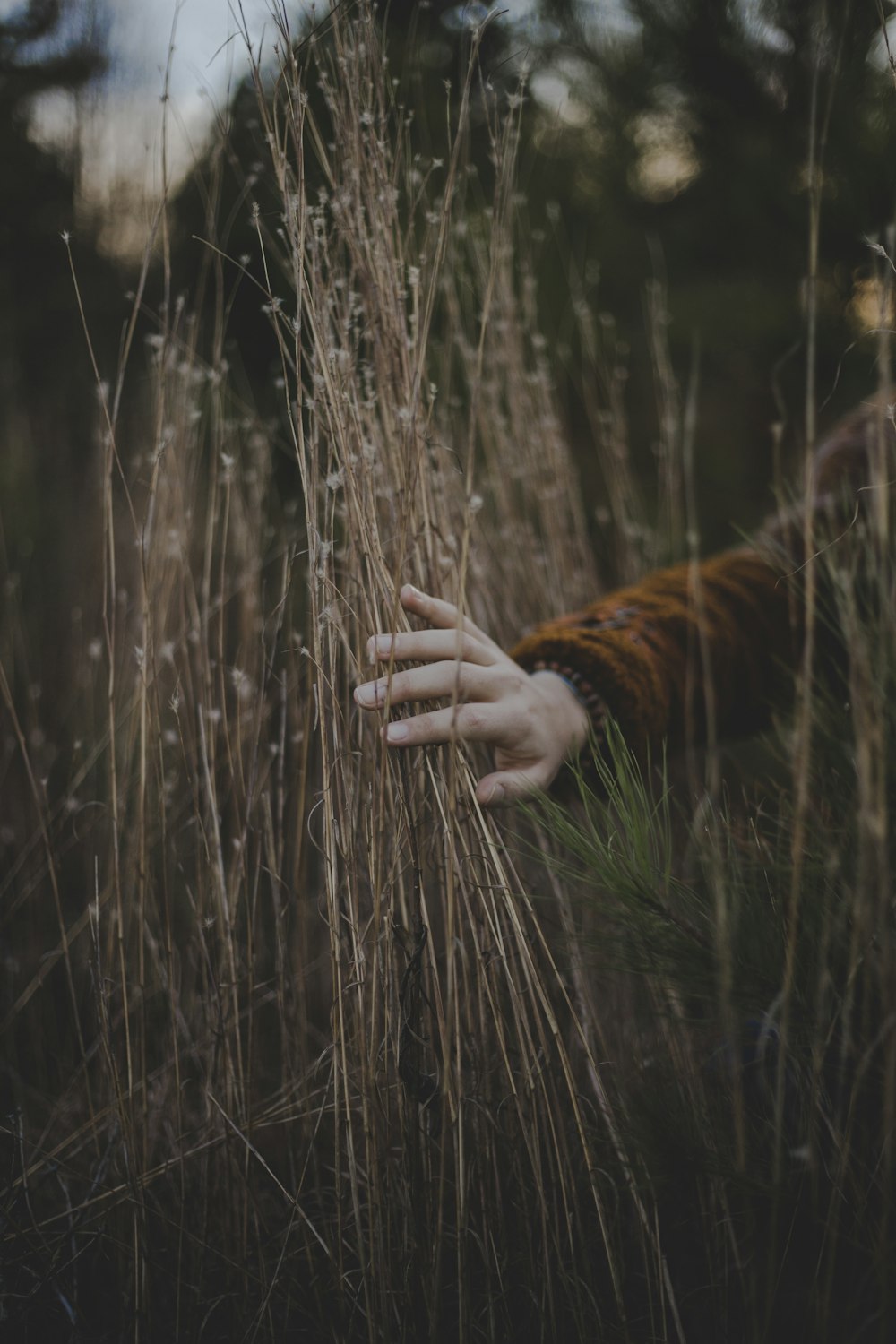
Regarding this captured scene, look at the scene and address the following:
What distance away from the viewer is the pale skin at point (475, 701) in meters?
0.62

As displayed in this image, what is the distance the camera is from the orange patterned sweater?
74cm

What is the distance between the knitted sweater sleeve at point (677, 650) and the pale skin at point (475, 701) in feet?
0.17

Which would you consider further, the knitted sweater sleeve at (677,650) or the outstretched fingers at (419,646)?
the knitted sweater sleeve at (677,650)

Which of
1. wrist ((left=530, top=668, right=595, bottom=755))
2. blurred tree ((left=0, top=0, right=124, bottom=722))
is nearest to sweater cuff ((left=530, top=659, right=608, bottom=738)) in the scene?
wrist ((left=530, top=668, right=595, bottom=755))

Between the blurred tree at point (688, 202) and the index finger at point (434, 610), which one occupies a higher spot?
the blurred tree at point (688, 202)

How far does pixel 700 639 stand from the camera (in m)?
0.88

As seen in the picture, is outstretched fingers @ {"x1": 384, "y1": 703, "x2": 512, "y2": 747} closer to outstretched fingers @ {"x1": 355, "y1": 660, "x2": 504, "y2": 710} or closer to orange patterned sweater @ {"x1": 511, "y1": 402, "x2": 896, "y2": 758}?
outstretched fingers @ {"x1": 355, "y1": 660, "x2": 504, "y2": 710}

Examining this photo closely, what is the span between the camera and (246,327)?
7.09 ft

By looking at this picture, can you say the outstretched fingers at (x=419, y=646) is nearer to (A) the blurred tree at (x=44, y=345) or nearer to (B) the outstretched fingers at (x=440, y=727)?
(B) the outstretched fingers at (x=440, y=727)

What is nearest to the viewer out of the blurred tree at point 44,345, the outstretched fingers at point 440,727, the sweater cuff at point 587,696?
the outstretched fingers at point 440,727

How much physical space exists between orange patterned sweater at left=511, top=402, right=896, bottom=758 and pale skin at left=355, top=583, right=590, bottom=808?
5 cm

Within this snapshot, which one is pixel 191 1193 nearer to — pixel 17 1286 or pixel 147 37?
pixel 17 1286

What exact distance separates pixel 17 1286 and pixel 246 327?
2.05 metres

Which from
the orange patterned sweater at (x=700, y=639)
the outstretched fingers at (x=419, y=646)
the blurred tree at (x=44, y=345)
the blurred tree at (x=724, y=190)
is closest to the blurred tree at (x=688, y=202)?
the blurred tree at (x=724, y=190)
